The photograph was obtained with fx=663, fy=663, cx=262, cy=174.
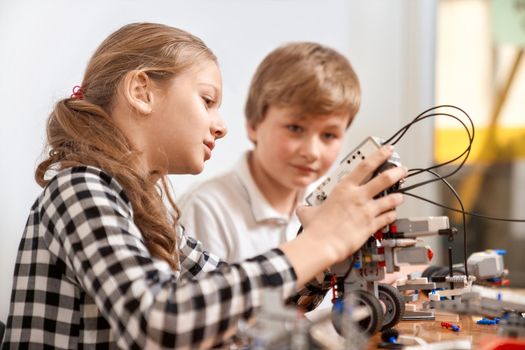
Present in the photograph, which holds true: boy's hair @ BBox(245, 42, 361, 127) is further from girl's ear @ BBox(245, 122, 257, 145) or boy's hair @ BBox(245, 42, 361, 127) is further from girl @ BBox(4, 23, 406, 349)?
girl @ BBox(4, 23, 406, 349)

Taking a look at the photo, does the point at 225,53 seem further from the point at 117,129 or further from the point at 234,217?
the point at 117,129

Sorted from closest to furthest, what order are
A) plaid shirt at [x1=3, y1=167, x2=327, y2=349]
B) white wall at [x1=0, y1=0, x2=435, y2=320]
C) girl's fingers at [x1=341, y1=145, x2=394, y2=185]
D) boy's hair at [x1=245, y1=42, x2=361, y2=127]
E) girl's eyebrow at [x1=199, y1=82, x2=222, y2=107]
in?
plaid shirt at [x1=3, y1=167, x2=327, y2=349]
girl's fingers at [x1=341, y1=145, x2=394, y2=185]
girl's eyebrow at [x1=199, y1=82, x2=222, y2=107]
white wall at [x1=0, y1=0, x2=435, y2=320]
boy's hair at [x1=245, y1=42, x2=361, y2=127]

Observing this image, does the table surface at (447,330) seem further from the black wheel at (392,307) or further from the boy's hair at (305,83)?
the boy's hair at (305,83)

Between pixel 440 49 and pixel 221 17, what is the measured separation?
1300mm

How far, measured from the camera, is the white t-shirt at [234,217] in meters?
1.99

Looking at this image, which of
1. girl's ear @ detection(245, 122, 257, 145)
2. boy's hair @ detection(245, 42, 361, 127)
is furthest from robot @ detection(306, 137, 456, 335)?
girl's ear @ detection(245, 122, 257, 145)

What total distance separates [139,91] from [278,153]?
2.80 ft

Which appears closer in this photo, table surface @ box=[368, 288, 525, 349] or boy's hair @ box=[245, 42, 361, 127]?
table surface @ box=[368, 288, 525, 349]

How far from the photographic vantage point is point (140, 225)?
107 centimetres

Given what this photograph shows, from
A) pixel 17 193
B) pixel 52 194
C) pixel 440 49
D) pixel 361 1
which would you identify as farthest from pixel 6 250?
pixel 440 49

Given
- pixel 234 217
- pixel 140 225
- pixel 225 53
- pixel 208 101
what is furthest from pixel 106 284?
pixel 225 53

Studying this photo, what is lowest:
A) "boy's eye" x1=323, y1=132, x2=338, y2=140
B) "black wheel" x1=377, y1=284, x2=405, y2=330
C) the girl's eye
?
"black wheel" x1=377, y1=284, x2=405, y2=330

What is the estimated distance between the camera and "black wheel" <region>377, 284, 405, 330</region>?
1154 mm

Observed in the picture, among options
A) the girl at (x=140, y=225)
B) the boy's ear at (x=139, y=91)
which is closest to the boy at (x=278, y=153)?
the girl at (x=140, y=225)
